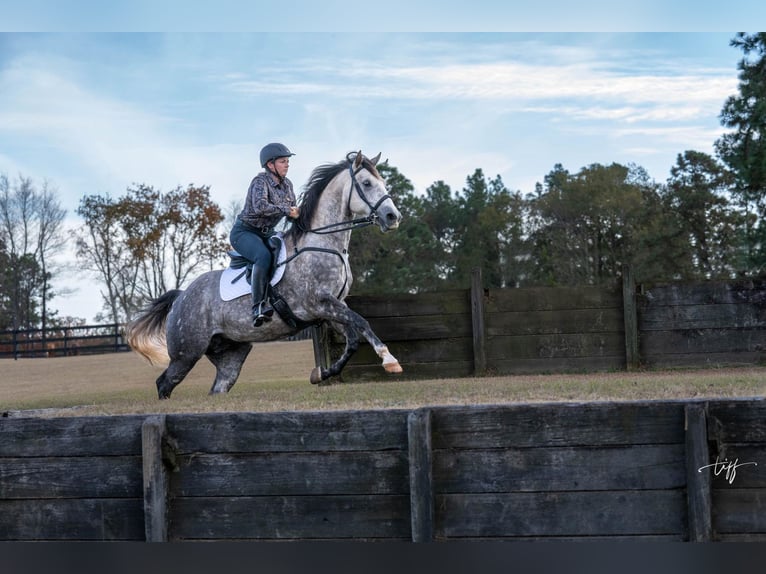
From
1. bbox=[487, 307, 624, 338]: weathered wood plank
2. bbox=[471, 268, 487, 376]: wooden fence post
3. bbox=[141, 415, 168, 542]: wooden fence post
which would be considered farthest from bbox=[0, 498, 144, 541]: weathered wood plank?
bbox=[487, 307, 624, 338]: weathered wood plank

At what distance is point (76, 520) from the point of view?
17.5ft

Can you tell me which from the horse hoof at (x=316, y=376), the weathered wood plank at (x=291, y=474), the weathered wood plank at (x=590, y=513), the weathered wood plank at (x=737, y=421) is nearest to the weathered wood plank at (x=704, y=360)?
the horse hoof at (x=316, y=376)

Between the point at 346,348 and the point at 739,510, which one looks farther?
the point at 346,348

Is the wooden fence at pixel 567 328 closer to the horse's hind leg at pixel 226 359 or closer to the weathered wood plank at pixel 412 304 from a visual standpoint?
the weathered wood plank at pixel 412 304

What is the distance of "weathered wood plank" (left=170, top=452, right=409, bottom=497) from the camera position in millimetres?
5027

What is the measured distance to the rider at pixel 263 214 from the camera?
9.16 meters

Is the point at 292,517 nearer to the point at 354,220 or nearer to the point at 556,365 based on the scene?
the point at 354,220

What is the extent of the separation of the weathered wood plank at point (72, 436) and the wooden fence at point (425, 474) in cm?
1

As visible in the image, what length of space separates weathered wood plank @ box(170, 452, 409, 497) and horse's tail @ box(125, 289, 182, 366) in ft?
17.9

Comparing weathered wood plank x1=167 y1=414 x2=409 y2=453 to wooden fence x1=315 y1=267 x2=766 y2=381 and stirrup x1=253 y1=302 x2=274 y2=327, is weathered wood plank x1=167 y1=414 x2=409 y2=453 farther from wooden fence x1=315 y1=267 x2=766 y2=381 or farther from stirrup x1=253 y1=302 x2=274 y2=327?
wooden fence x1=315 y1=267 x2=766 y2=381

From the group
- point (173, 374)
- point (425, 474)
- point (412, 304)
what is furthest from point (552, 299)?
point (425, 474)

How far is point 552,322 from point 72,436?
697 centimetres

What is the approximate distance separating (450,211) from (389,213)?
38.8m

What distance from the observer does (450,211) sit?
156 feet
